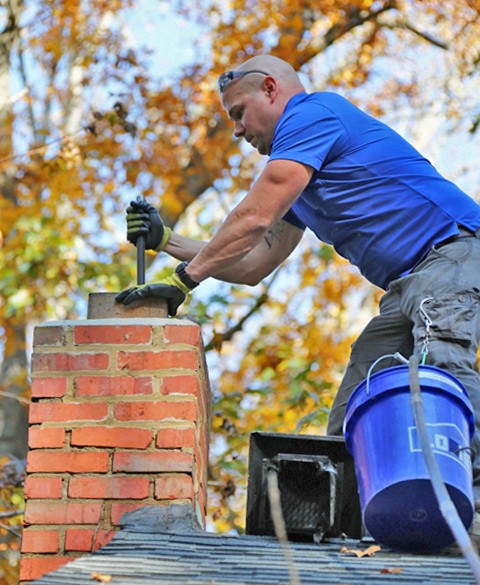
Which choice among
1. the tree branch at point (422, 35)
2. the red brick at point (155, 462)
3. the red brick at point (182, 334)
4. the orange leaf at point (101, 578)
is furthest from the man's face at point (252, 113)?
the tree branch at point (422, 35)

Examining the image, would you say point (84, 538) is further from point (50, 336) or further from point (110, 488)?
point (50, 336)

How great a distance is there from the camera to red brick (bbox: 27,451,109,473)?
418cm

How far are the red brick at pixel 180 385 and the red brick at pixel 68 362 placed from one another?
0.25 meters

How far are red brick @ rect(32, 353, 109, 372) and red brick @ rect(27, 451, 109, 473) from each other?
1.13ft

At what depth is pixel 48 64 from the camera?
597 inches

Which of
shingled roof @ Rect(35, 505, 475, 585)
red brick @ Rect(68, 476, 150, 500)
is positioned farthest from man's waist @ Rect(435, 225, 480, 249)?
red brick @ Rect(68, 476, 150, 500)

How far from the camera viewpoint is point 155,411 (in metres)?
4.25

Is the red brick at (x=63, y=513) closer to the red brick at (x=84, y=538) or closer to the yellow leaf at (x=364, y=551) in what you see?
the red brick at (x=84, y=538)

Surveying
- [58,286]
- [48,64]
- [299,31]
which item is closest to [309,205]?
[58,286]

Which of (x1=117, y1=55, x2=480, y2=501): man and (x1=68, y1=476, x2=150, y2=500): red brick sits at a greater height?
(x1=117, y1=55, x2=480, y2=501): man

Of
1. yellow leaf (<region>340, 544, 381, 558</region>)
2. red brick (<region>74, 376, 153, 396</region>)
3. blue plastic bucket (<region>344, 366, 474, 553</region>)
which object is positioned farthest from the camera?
red brick (<region>74, 376, 153, 396</region>)

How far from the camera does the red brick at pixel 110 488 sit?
13.5ft

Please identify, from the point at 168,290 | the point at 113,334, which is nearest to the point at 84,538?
the point at 113,334

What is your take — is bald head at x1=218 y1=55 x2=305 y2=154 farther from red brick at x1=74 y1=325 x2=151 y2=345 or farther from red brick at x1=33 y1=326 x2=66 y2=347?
red brick at x1=33 y1=326 x2=66 y2=347
